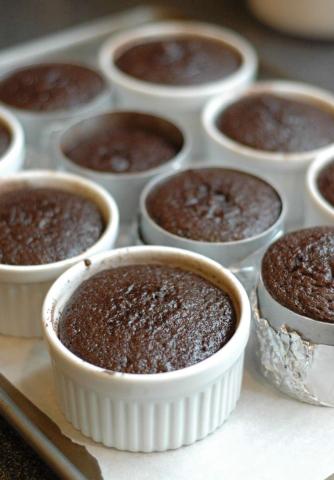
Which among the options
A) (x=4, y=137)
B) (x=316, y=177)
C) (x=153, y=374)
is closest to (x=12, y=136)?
(x=4, y=137)

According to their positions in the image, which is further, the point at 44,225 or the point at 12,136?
the point at 12,136

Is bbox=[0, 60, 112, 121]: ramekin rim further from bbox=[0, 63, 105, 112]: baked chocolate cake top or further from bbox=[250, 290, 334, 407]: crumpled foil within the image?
bbox=[250, 290, 334, 407]: crumpled foil

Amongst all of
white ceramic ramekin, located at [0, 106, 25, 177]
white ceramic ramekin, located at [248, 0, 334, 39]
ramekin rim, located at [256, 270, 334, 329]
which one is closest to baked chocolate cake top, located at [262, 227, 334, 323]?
ramekin rim, located at [256, 270, 334, 329]

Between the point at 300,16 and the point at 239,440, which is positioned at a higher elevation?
the point at 300,16

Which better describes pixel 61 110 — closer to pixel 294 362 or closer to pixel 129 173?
pixel 129 173

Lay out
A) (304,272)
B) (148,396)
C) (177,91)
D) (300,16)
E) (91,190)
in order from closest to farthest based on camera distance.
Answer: (148,396)
(304,272)
(91,190)
(177,91)
(300,16)

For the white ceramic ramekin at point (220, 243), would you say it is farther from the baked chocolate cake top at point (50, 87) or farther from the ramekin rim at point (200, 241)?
the baked chocolate cake top at point (50, 87)

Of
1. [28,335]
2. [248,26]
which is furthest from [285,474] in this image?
[248,26]
